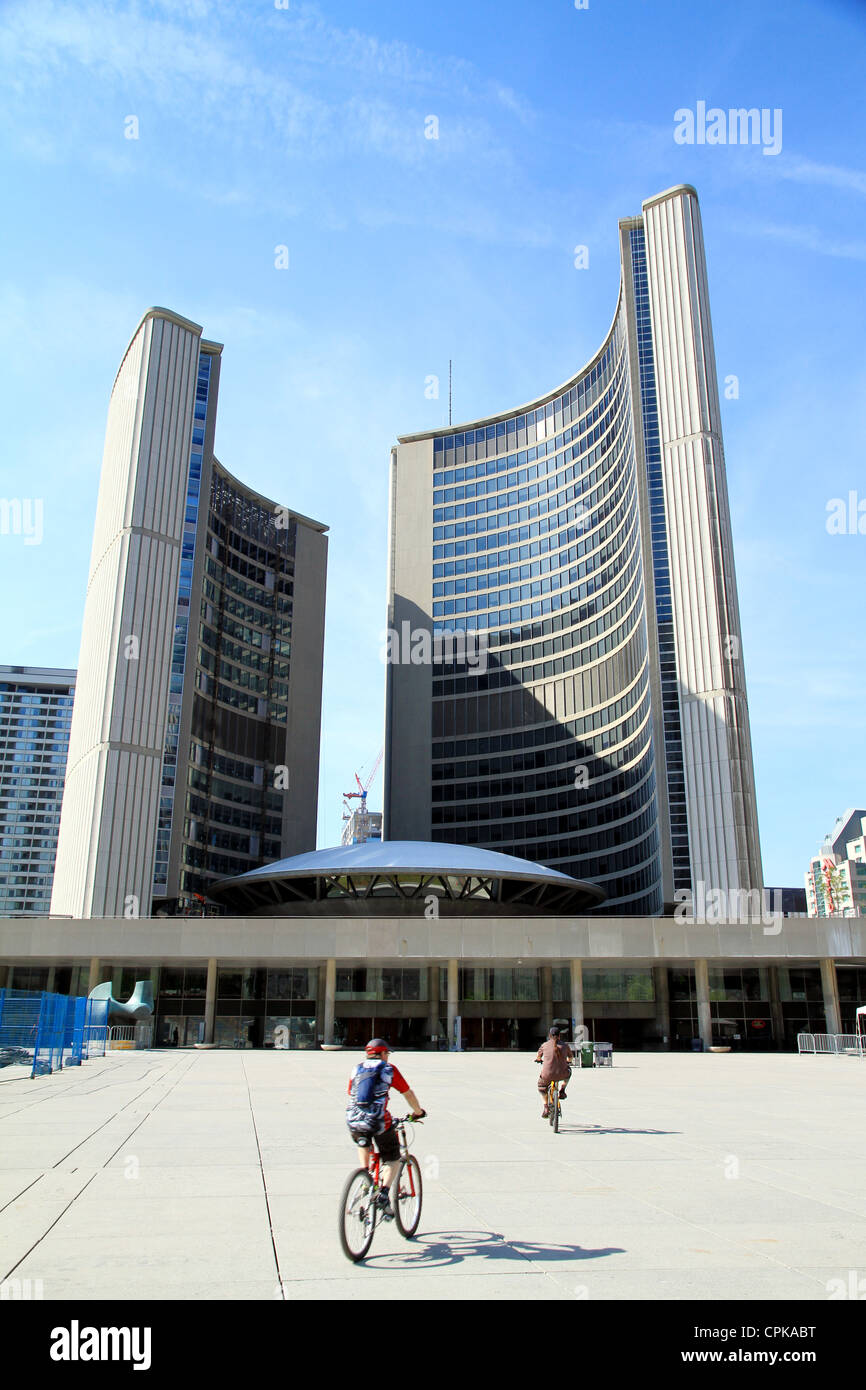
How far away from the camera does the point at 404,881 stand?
252 ft

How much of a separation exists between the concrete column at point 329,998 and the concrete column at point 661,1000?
2094 cm

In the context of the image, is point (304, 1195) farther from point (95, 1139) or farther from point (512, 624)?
point (512, 624)

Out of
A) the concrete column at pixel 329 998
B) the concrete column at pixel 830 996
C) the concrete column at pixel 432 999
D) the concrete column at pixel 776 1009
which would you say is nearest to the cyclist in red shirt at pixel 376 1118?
the concrete column at pixel 329 998

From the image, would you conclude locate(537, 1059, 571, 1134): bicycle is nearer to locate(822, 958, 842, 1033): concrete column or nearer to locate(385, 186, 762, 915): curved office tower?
locate(822, 958, 842, 1033): concrete column

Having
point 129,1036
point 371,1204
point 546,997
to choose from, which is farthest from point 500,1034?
point 371,1204

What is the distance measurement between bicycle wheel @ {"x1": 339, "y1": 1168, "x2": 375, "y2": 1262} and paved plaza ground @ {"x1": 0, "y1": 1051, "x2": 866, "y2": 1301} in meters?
0.15

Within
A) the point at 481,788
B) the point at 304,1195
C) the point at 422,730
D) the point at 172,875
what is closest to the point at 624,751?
the point at 481,788

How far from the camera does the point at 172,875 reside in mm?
92062

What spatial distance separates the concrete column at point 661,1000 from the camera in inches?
2554

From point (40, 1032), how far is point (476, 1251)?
25.1 meters

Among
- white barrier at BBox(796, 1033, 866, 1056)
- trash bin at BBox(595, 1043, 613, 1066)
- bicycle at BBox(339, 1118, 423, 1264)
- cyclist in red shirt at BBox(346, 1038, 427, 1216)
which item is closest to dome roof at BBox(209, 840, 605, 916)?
white barrier at BBox(796, 1033, 866, 1056)

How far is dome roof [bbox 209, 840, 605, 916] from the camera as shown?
246 feet

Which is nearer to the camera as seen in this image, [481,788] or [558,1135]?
[558,1135]
